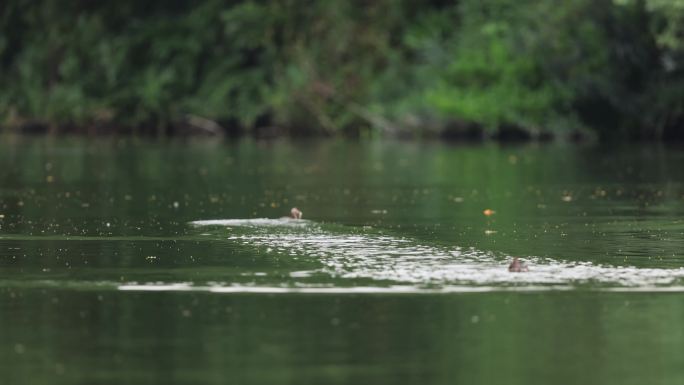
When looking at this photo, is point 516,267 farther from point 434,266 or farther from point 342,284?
point 342,284

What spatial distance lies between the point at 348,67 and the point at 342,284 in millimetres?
56237

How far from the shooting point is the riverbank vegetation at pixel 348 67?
59594mm

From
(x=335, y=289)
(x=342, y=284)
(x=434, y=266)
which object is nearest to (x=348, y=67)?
(x=434, y=266)

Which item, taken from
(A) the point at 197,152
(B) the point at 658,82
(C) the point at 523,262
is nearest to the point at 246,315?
(C) the point at 523,262

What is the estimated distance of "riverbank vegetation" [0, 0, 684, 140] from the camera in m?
59.6

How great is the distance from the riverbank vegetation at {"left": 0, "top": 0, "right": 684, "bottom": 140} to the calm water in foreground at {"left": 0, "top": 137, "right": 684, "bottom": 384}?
24.3 meters

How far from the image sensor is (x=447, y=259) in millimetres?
18516

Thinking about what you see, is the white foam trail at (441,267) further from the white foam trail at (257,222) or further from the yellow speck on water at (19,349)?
the yellow speck on water at (19,349)

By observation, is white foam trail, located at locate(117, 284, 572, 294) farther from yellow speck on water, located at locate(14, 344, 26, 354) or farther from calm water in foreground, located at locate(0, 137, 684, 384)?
yellow speck on water, located at locate(14, 344, 26, 354)

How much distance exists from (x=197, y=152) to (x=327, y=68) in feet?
63.5

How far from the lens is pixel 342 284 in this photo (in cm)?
1628

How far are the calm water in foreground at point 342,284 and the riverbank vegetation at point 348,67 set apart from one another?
24.3 m

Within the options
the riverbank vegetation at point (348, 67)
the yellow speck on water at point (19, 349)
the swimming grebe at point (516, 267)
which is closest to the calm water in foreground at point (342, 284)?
the yellow speck on water at point (19, 349)

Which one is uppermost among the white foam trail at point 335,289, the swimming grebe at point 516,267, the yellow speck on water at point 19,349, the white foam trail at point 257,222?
the white foam trail at point 257,222
